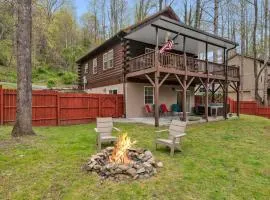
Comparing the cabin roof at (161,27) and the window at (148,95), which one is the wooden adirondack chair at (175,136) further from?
the window at (148,95)

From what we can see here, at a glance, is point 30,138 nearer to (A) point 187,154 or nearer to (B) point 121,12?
(A) point 187,154

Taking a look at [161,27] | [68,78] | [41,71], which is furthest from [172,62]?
[41,71]

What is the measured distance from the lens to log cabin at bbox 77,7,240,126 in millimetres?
12789

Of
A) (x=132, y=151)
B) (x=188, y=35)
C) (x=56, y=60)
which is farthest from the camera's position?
(x=56, y=60)

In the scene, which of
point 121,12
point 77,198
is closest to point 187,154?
point 77,198

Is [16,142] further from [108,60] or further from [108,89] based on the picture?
[108,60]

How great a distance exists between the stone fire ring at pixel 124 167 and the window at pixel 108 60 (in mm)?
12573

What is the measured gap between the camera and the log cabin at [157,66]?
12.8m

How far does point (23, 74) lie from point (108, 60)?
10.2 m

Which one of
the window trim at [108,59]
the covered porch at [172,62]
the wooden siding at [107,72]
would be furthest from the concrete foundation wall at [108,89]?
the window trim at [108,59]

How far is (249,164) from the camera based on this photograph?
244 inches

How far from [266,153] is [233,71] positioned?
11.4m

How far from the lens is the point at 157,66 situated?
472 inches

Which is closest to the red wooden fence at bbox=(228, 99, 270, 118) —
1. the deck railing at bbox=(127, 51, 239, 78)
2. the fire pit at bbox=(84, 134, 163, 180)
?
the deck railing at bbox=(127, 51, 239, 78)
